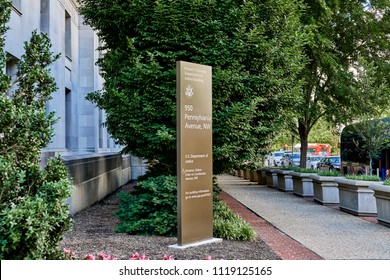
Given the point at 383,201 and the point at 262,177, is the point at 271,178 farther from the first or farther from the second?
the point at 383,201

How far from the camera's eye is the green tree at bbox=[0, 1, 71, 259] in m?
4.97

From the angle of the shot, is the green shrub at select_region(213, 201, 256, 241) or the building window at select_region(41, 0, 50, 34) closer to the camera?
the green shrub at select_region(213, 201, 256, 241)

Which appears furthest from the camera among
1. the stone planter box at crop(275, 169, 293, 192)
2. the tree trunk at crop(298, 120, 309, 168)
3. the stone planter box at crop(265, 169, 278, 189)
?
the tree trunk at crop(298, 120, 309, 168)

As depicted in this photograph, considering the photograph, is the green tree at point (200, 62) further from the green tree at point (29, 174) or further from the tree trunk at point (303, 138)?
the tree trunk at point (303, 138)

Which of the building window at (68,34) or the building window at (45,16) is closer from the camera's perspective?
the building window at (45,16)

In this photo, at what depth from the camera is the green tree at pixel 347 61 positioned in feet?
79.8

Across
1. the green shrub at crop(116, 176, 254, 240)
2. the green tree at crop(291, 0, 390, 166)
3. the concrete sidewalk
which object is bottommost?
the concrete sidewalk

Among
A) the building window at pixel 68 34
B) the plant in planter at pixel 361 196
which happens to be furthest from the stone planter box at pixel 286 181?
the building window at pixel 68 34

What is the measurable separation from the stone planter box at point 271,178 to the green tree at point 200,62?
1390cm

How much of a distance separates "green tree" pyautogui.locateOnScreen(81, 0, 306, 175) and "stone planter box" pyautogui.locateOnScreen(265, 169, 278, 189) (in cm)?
1390

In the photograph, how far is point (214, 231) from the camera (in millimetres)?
11109

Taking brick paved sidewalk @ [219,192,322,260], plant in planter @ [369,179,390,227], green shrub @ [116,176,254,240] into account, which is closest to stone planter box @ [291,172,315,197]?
brick paved sidewalk @ [219,192,322,260]

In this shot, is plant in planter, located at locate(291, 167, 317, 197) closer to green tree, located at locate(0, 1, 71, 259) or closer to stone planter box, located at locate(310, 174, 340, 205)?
stone planter box, located at locate(310, 174, 340, 205)

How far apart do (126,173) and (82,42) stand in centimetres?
728
